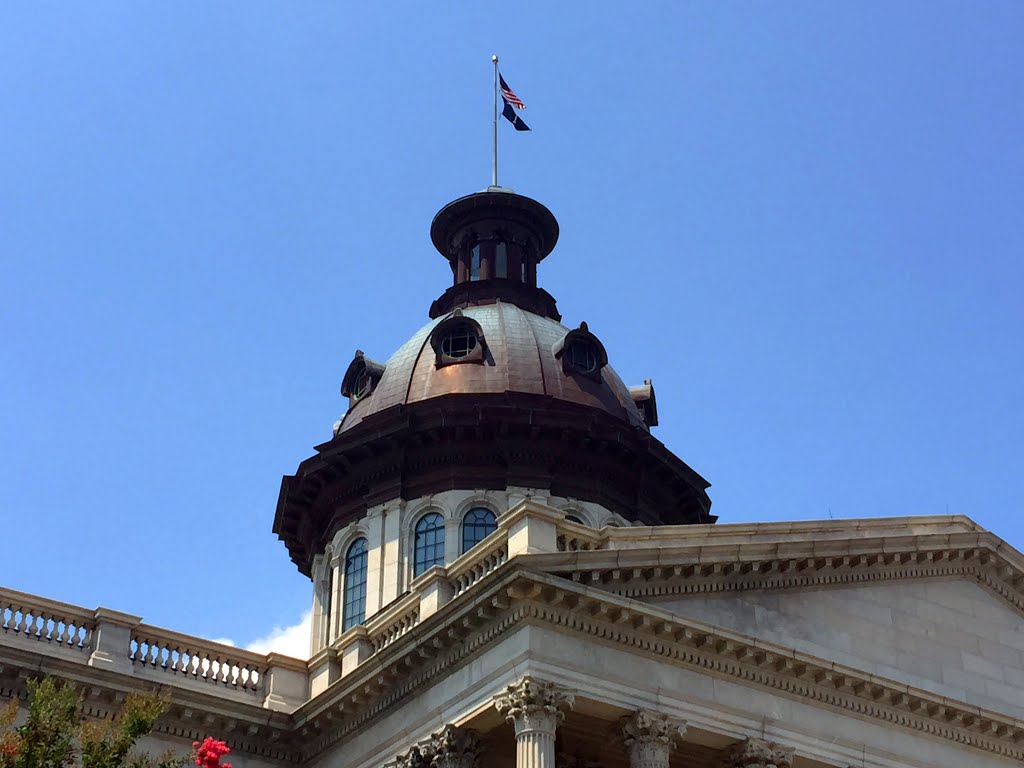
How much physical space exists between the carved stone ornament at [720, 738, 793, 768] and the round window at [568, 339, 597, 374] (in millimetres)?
20055

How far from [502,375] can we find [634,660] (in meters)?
19.0

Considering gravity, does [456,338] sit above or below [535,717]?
Answer: above

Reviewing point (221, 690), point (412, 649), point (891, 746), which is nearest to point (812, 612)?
point (891, 746)

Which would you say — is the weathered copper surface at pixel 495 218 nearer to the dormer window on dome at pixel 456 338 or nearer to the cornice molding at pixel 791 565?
the dormer window on dome at pixel 456 338

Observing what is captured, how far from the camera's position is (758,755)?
26.7m

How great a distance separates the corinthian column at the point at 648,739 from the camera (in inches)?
998

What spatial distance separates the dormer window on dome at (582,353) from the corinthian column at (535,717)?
21178mm

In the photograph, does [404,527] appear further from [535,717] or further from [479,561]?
[535,717]

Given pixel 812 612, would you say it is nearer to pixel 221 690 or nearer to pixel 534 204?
pixel 221 690

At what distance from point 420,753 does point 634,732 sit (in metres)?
3.96

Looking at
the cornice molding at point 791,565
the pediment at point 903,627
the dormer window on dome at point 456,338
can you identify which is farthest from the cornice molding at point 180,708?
the dormer window on dome at point 456,338

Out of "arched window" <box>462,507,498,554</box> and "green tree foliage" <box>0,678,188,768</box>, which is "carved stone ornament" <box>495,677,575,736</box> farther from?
"arched window" <box>462,507,498,554</box>

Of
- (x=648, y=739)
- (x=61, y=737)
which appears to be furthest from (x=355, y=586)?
(x=61, y=737)

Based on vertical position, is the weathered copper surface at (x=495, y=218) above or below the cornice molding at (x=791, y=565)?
above
